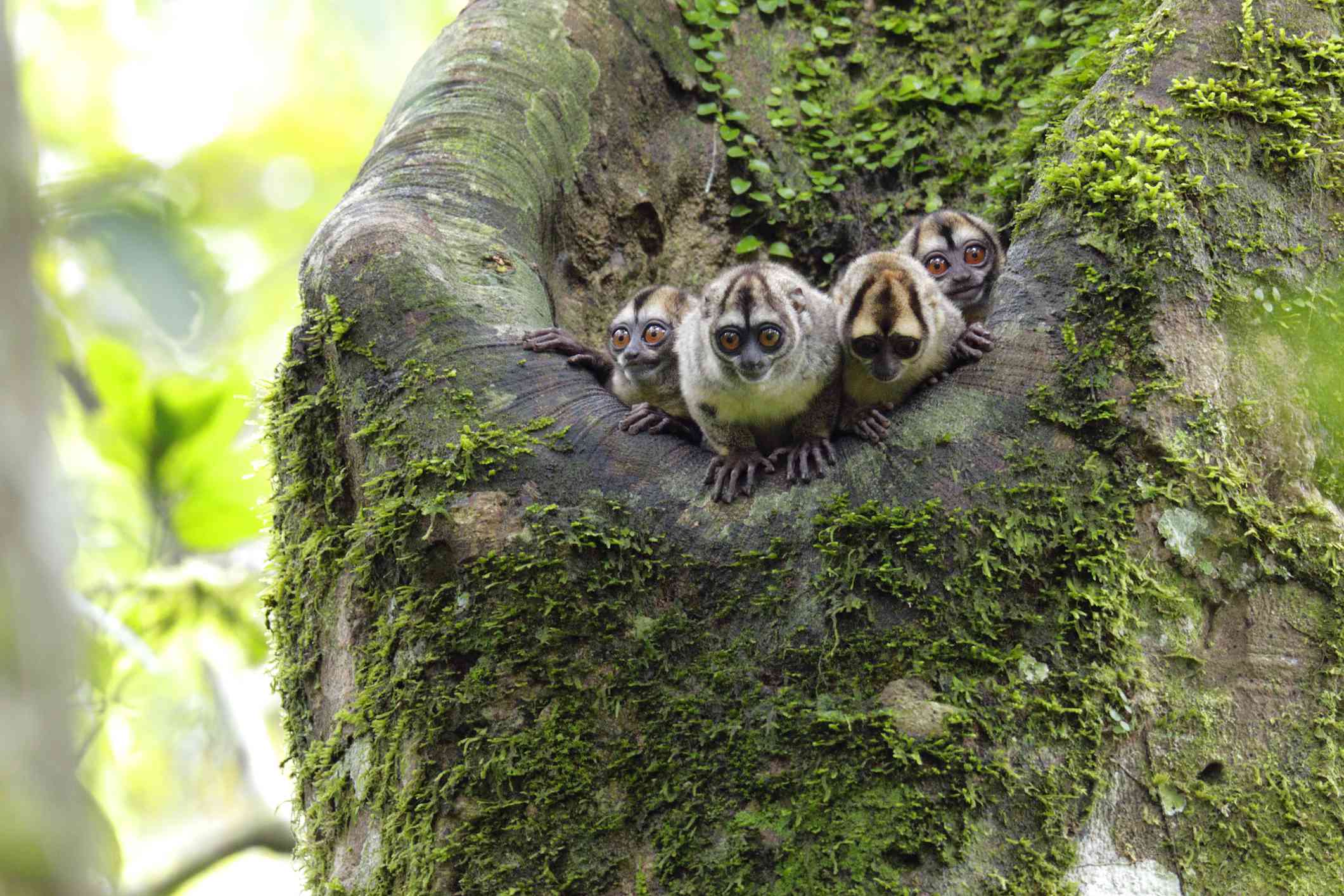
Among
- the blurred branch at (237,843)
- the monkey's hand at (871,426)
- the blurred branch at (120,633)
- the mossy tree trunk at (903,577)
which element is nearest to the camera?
the mossy tree trunk at (903,577)

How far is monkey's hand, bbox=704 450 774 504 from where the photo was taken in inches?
153

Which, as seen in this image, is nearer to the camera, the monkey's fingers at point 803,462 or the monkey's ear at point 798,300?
the monkey's fingers at point 803,462

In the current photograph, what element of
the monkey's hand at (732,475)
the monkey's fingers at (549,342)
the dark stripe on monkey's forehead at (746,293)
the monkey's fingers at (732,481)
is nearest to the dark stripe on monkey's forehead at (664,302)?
the dark stripe on monkey's forehead at (746,293)

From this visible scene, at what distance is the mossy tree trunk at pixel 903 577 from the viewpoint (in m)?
3.42

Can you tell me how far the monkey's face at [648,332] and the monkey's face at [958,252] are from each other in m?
1.22

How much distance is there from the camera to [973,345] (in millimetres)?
4250

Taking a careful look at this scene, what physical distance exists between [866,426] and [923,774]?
4.03 ft

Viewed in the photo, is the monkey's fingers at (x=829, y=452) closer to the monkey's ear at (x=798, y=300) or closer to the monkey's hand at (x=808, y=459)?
the monkey's hand at (x=808, y=459)

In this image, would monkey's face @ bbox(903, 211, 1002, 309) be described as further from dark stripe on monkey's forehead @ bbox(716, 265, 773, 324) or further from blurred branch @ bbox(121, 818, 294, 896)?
blurred branch @ bbox(121, 818, 294, 896)

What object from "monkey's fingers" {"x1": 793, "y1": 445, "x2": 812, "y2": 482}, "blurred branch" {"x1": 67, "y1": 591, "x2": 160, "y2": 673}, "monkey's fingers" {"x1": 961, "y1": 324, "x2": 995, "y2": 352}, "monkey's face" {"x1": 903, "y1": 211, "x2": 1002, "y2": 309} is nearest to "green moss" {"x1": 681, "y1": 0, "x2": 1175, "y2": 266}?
"monkey's face" {"x1": 903, "y1": 211, "x2": 1002, "y2": 309}

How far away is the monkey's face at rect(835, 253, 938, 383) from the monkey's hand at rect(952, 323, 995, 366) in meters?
0.20

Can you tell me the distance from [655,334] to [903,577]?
245cm

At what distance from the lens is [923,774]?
11.0 ft

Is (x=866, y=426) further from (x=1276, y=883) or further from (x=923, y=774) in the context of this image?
(x=1276, y=883)
